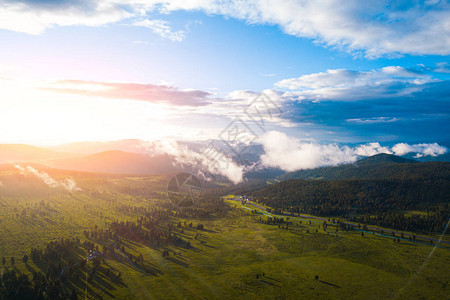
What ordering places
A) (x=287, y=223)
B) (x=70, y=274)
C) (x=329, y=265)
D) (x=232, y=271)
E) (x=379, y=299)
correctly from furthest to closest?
(x=287, y=223)
(x=329, y=265)
(x=232, y=271)
(x=70, y=274)
(x=379, y=299)

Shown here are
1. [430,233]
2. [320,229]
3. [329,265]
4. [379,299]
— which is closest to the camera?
[379,299]

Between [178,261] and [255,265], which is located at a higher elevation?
[255,265]

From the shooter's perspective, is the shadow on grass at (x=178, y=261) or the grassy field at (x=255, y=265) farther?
the shadow on grass at (x=178, y=261)

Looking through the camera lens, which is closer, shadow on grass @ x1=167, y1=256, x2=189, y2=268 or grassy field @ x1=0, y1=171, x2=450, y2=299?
grassy field @ x1=0, y1=171, x2=450, y2=299

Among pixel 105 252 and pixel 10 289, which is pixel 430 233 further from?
pixel 10 289

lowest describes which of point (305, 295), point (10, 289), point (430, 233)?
point (10, 289)

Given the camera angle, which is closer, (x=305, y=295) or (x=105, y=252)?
(x=305, y=295)

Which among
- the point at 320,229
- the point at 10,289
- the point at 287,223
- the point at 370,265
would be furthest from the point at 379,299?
the point at 10,289

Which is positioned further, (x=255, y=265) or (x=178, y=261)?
(x=178, y=261)
